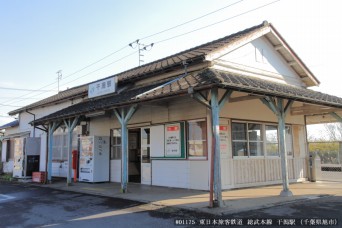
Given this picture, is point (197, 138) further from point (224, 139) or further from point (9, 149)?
point (9, 149)

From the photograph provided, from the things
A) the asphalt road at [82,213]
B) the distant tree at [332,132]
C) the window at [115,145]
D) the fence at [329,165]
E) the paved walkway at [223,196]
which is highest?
the distant tree at [332,132]

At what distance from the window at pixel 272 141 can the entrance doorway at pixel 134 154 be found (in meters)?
5.76

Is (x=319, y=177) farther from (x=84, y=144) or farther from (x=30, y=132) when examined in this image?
(x=30, y=132)

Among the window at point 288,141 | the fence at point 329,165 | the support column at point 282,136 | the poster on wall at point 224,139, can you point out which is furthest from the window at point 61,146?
the fence at point 329,165

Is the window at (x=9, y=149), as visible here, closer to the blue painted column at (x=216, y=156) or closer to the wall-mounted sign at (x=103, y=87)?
the wall-mounted sign at (x=103, y=87)

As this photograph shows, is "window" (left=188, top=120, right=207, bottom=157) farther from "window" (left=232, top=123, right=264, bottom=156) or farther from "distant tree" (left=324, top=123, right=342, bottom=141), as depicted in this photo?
"distant tree" (left=324, top=123, right=342, bottom=141)

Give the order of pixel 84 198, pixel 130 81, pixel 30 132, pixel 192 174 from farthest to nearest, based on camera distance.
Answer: pixel 30 132, pixel 130 81, pixel 192 174, pixel 84 198

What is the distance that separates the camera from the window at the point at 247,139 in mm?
12067

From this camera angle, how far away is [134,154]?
611 inches

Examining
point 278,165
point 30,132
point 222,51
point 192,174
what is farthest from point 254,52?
point 30,132

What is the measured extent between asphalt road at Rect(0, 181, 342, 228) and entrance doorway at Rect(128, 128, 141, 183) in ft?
17.1

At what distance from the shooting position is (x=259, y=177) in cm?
1254

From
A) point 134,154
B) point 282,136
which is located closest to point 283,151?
point 282,136

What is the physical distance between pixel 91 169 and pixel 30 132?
31.4 ft
